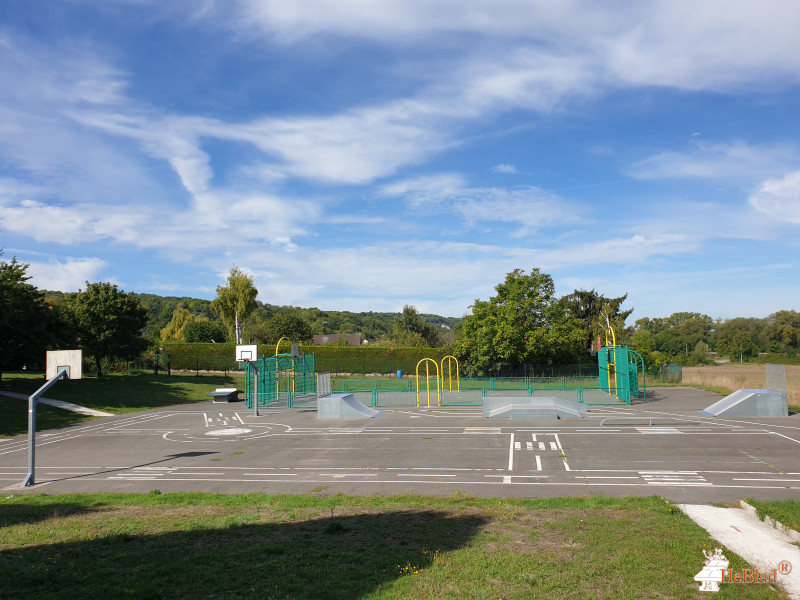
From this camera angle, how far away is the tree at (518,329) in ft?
151

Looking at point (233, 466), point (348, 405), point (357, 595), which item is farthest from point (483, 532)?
point (348, 405)

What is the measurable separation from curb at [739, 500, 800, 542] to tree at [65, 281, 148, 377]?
1729 inches

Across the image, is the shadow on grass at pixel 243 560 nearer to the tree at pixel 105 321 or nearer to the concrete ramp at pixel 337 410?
the concrete ramp at pixel 337 410

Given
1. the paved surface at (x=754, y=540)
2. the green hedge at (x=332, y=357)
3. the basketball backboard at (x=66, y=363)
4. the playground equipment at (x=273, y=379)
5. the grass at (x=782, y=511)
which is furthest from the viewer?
the green hedge at (x=332, y=357)

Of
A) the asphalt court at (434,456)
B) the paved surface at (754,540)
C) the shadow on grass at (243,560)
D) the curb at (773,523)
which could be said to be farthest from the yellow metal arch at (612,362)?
the shadow on grass at (243,560)

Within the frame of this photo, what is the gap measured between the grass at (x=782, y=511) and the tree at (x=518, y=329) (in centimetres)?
3431

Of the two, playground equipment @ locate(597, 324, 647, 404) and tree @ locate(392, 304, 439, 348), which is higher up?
tree @ locate(392, 304, 439, 348)

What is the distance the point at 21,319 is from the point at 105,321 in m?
10.2

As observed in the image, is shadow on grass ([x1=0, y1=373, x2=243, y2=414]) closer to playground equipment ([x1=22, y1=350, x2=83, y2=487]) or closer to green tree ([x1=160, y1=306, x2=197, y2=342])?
playground equipment ([x1=22, y1=350, x2=83, y2=487])

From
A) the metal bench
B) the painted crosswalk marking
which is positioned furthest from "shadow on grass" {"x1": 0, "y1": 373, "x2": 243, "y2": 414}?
the painted crosswalk marking

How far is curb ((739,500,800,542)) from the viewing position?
28.7 feet

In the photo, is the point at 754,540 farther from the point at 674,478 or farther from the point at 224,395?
the point at 224,395

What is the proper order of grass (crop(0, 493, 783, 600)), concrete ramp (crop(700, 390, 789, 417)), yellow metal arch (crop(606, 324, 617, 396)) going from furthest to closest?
1. yellow metal arch (crop(606, 324, 617, 396))
2. concrete ramp (crop(700, 390, 789, 417))
3. grass (crop(0, 493, 783, 600))

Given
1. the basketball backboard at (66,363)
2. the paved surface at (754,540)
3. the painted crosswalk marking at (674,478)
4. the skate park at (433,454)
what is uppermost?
the basketball backboard at (66,363)
